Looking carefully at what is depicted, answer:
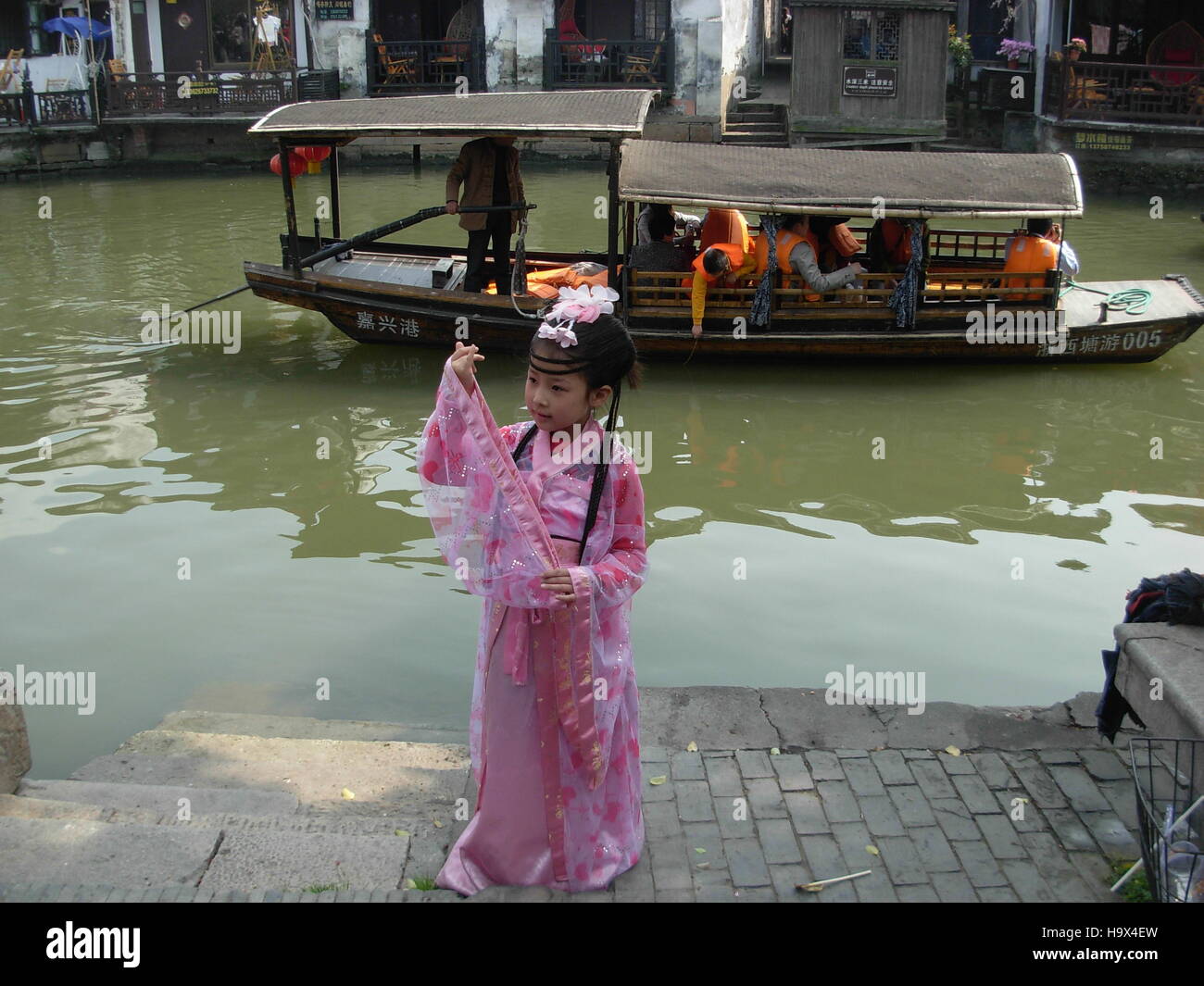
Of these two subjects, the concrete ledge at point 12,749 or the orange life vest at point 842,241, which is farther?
the orange life vest at point 842,241

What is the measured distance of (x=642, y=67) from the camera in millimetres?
22484

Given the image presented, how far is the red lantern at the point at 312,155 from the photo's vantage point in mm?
10703

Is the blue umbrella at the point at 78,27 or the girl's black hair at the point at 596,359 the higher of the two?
the blue umbrella at the point at 78,27

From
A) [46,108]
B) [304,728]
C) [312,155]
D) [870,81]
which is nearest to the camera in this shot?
[304,728]

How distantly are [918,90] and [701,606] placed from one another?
1686 centimetres

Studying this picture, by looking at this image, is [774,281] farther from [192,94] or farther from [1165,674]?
[192,94]

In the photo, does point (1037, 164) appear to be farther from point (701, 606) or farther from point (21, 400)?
point (21, 400)

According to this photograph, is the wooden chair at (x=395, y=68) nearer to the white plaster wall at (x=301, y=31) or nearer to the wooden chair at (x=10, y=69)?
the white plaster wall at (x=301, y=31)

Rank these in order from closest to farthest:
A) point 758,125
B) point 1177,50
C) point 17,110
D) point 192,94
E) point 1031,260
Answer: point 1031,260, point 1177,50, point 17,110, point 192,94, point 758,125

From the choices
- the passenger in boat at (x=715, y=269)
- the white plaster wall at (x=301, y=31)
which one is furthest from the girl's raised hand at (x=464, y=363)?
the white plaster wall at (x=301, y=31)

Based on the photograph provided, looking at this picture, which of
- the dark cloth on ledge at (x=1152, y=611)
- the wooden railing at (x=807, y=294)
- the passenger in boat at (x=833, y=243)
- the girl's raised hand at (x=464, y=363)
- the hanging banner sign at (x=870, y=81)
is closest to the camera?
the girl's raised hand at (x=464, y=363)

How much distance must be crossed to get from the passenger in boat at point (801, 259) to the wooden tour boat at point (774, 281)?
121mm

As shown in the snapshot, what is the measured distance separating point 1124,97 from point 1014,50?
11.8 ft

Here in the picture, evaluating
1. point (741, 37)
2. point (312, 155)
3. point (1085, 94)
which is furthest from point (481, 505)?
point (741, 37)
